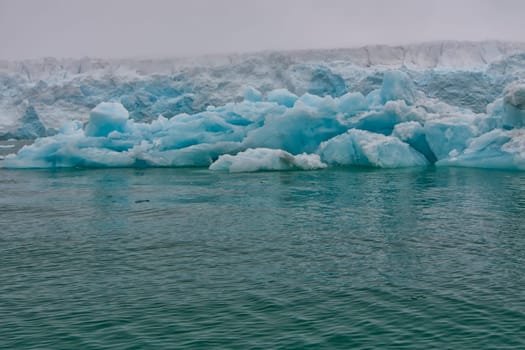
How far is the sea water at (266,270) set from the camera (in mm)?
8805

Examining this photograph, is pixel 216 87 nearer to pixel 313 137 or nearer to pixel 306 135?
pixel 313 137

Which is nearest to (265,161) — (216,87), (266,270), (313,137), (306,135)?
(306,135)

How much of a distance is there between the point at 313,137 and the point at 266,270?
2501cm

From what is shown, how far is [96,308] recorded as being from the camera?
9984 millimetres

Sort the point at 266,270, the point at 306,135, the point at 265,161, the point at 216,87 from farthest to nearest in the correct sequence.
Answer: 1. the point at 216,87
2. the point at 306,135
3. the point at 265,161
4. the point at 266,270

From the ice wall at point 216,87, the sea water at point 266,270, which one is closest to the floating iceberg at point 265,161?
the sea water at point 266,270

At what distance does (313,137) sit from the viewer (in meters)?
36.7

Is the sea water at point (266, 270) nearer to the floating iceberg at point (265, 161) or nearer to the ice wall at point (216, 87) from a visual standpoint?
the floating iceberg at point (265, 161)

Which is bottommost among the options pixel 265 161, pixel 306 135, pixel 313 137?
pixel 265 161

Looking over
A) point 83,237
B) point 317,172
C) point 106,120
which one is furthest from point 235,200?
point 106,120

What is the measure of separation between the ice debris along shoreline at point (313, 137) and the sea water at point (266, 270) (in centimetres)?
920

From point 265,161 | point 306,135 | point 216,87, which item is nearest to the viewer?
point 265,161

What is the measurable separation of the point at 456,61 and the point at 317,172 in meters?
92.4

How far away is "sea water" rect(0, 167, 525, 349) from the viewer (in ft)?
28.9
